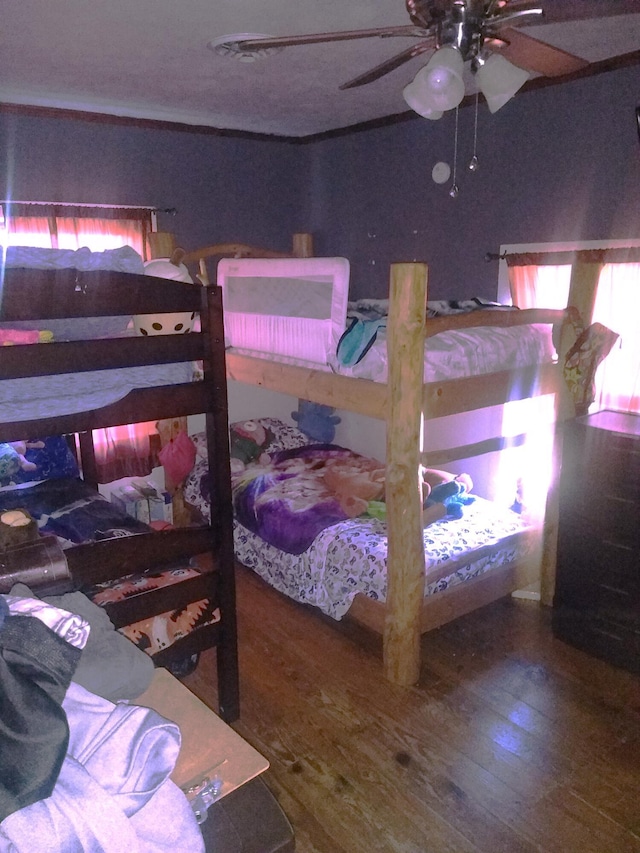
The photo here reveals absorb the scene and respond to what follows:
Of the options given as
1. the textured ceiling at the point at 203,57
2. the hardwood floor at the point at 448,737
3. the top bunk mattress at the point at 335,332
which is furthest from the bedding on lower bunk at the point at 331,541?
the textured ceiling at the point at 203,57

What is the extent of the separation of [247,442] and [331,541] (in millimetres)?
1525

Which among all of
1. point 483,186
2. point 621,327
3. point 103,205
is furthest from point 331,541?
point 103,205

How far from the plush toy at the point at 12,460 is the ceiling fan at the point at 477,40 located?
9.50ft

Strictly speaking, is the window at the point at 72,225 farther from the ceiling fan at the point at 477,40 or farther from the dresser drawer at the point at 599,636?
the dresser drawer at the point at 599,636

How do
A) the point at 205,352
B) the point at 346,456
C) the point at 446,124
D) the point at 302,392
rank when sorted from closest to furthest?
the point at 205,352
the point at 302,392
the point at 446,124
the point at 346,456

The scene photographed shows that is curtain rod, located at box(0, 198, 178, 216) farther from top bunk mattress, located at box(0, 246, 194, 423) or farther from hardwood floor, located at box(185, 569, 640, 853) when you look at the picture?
hardwood floor, located at box(185, 569, 640, 853)

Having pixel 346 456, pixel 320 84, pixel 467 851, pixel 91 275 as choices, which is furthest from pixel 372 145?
pixel 467 851

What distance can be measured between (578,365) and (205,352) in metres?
2.07

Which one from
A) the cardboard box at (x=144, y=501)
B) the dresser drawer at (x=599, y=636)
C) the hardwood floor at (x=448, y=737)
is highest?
the cardboard box at (x=144, y=501)

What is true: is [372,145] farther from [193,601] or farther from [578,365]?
[193,601]

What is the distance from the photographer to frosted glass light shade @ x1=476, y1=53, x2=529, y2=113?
6.42 ft

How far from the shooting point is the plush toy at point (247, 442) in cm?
457

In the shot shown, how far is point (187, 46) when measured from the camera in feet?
9.86

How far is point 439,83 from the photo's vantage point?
1828 millimetres
